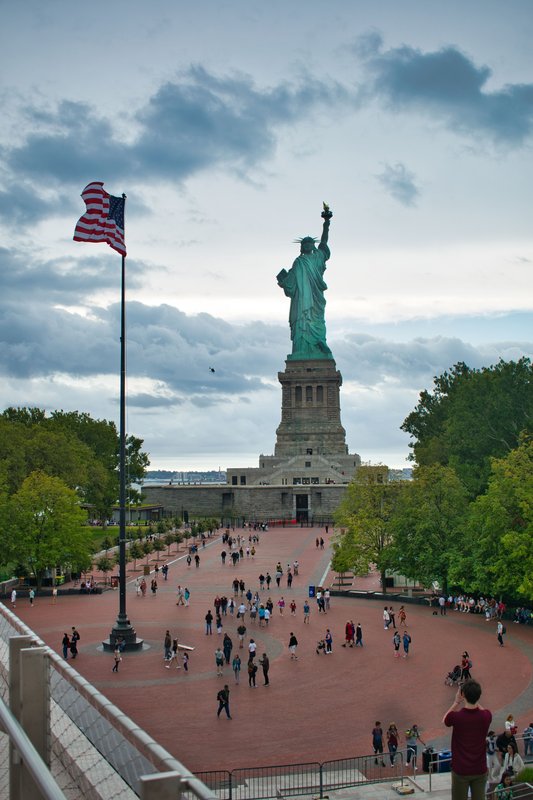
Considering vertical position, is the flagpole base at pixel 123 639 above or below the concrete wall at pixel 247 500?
below

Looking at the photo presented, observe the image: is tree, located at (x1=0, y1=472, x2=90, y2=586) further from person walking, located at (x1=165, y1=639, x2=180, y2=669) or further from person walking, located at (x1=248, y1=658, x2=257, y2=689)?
person walking, located at (x1=248, y1=658, x2=257, y2=689)

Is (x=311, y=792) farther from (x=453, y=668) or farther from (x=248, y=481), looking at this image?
(x=248, y=481)

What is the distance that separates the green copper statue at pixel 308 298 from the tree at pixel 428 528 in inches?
2754

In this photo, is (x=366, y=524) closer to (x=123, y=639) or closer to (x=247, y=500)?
(x=123, y=639)

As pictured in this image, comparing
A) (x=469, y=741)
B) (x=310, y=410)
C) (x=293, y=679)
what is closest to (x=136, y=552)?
(x=293, y=679)

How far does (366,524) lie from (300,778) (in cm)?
3009

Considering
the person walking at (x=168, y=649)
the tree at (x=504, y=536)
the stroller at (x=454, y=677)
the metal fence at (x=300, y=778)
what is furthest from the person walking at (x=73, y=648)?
the tree at (x=504, y=536)

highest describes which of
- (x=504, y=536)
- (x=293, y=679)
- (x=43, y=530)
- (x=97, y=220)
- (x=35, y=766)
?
(x=97, y=220)

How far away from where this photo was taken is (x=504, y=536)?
36875 millimetres

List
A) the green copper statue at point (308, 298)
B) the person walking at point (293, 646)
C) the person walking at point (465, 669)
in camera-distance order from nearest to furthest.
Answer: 1. the person walking at point (465, 669)
2. the person walking at point (293, 646)
3. the green copper statue at point (308, 298)

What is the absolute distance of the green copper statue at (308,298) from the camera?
386ft

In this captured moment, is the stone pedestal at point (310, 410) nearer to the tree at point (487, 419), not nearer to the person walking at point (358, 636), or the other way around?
the tree at point (487, 419)

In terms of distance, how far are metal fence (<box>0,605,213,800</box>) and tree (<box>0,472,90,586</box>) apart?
41.9 metres

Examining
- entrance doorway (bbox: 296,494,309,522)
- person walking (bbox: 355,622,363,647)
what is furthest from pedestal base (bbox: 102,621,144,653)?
entrance doorway (bbox: 296,494,309,522)
